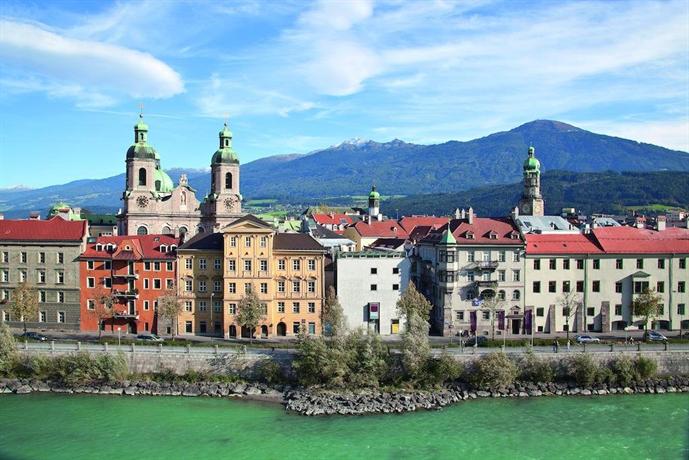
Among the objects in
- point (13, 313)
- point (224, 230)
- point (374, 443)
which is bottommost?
point (374, 443)

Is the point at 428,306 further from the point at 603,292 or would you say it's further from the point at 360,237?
the point at 360,237

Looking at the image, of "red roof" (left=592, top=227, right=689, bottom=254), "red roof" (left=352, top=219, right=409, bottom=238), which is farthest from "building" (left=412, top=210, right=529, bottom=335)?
"red roof" (left=352, top=219, right=409, bottom=238)

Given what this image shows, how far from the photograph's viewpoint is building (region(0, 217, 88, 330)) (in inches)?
2269

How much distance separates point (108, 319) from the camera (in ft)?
188

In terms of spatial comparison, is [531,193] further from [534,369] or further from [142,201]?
[534,369]

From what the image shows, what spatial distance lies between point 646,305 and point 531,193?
5319cm

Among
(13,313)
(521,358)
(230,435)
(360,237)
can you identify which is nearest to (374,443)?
(230,435)

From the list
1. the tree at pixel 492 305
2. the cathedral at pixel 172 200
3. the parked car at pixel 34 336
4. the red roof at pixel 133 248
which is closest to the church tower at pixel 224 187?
the cathedral at pixel 172 200

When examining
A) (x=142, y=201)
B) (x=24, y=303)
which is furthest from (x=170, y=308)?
(x=142, y=201)

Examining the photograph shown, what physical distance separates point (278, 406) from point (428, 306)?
52.1 ft

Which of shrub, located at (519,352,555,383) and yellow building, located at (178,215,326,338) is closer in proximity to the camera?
shrub, located at (519,352,555,383)

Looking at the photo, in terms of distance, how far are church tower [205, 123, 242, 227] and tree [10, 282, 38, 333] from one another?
25.5m

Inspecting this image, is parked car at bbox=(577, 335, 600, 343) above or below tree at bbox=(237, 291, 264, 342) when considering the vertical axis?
below

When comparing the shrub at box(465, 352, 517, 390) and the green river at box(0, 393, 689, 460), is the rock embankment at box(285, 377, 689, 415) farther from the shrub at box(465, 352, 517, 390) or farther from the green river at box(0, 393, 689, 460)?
the green river at box(0, 393, 689, 460)
